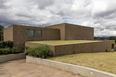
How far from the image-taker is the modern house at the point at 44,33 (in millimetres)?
14079

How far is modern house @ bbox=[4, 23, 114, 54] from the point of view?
46.2 ft

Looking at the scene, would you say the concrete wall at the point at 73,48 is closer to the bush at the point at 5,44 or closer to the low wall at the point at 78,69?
the low wall at the point at 78,69

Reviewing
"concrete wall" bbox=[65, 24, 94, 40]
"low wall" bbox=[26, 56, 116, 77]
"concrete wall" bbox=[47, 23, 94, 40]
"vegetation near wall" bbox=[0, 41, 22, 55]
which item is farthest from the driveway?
"concrete wall" bbox=[65, 24, 94, 40]

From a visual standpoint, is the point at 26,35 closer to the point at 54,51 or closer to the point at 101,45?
the point at 54,51

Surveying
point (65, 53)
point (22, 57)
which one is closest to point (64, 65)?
point (65, 53)

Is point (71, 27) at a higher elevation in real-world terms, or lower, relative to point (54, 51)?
higher

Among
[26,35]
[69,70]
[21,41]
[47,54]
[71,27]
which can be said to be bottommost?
[69,70]

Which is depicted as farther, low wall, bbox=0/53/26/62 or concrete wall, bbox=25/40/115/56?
low wall, bbox=0/53/26/62

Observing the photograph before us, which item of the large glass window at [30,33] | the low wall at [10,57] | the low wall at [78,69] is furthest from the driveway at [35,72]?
the large glass window at [30,33]

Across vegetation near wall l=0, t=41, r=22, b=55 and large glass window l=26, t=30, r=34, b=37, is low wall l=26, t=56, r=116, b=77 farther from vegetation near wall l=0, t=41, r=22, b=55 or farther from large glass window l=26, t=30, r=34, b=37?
large glass window l=26, t=30, r=34, b=37

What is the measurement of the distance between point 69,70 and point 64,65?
0.46 m

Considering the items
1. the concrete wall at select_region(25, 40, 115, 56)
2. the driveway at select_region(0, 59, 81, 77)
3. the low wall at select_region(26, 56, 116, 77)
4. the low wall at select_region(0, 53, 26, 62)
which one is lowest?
the low wall at select_region(0, 53, 26, 62)

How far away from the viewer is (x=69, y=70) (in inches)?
194

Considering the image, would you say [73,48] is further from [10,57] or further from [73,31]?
[73,31]
